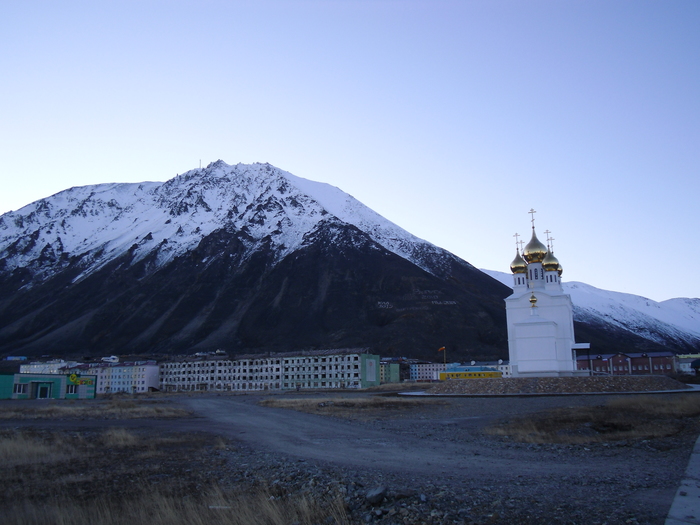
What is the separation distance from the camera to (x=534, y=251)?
67375mm

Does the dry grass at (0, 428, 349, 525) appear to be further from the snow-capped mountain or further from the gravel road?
the snow-capped mountain

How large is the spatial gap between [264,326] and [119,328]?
145ft

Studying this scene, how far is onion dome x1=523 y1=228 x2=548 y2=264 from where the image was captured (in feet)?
220

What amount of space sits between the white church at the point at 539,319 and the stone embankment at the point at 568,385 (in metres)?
5.48

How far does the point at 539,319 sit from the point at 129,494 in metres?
52.3

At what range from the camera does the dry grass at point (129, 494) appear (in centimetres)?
940

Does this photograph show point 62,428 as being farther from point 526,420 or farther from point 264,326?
point 264,326

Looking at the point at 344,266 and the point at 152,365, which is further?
the point at 344,266

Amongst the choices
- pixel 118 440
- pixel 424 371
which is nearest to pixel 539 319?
pixel 118 440

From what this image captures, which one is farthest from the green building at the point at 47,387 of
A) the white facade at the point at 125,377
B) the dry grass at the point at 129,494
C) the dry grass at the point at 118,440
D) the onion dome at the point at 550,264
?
the dry grass at the point at 129,494

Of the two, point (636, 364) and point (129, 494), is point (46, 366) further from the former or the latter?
point (129, 494)

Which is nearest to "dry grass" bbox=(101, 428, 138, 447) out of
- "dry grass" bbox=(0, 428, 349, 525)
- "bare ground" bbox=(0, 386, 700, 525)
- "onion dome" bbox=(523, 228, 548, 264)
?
"bare ground" bbox=(0, 386, 700, 525)

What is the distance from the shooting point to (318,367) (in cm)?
11225

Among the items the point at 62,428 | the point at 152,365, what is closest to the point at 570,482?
the point at 62,428
